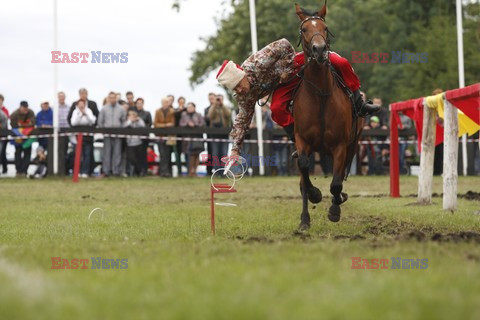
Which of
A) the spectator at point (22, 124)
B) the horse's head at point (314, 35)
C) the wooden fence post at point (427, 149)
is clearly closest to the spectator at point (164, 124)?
the spectator at point (22, 124)

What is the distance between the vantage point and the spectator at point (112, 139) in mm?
26078

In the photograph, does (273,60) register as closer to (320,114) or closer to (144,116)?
(320,114)

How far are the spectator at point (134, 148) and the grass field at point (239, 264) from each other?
11.6 metres

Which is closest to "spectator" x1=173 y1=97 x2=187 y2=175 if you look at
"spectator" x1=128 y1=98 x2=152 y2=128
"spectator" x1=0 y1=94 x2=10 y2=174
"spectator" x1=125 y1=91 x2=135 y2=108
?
"spectator" x1=128 y1=98 x2=152 y2=128

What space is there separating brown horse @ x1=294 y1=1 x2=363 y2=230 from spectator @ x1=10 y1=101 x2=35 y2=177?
659 inches

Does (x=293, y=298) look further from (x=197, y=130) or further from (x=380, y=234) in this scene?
(x=197, y=130)

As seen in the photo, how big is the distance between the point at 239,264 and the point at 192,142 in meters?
20.1

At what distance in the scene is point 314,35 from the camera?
988cm

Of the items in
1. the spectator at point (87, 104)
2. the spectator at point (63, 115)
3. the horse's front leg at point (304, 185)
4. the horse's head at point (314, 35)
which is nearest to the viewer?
the horse's head at point (314, 35)

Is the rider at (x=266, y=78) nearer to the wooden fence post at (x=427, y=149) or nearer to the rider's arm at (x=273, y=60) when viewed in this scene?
the rider's arm at (x=273, y=60)

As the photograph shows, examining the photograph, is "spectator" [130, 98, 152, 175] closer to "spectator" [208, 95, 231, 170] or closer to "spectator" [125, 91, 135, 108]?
"spectator" [125, 91, 135, 108]

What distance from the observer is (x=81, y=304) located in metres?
4.90

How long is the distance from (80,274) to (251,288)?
1465 millimetres

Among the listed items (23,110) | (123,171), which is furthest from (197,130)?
(23,110)
